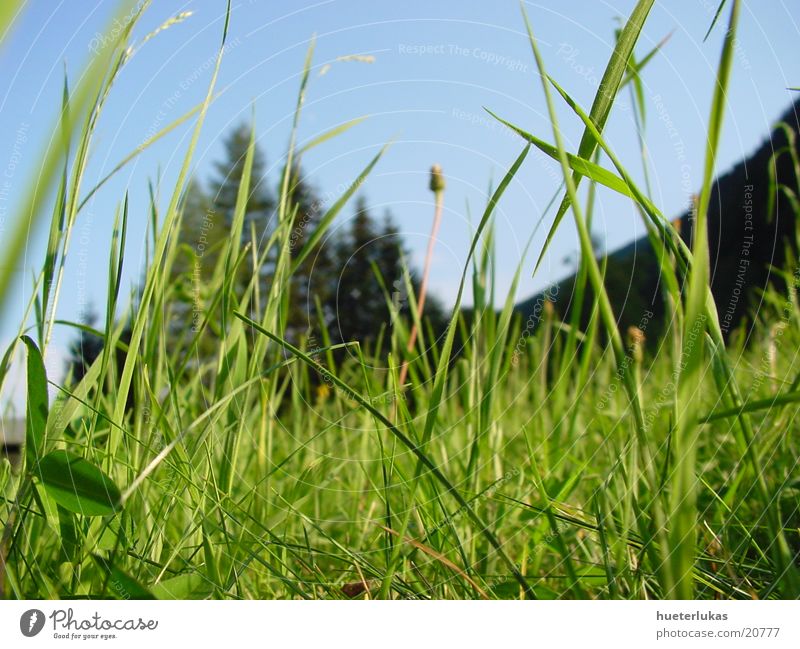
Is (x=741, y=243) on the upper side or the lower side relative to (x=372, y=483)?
upper

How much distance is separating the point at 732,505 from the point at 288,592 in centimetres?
36
